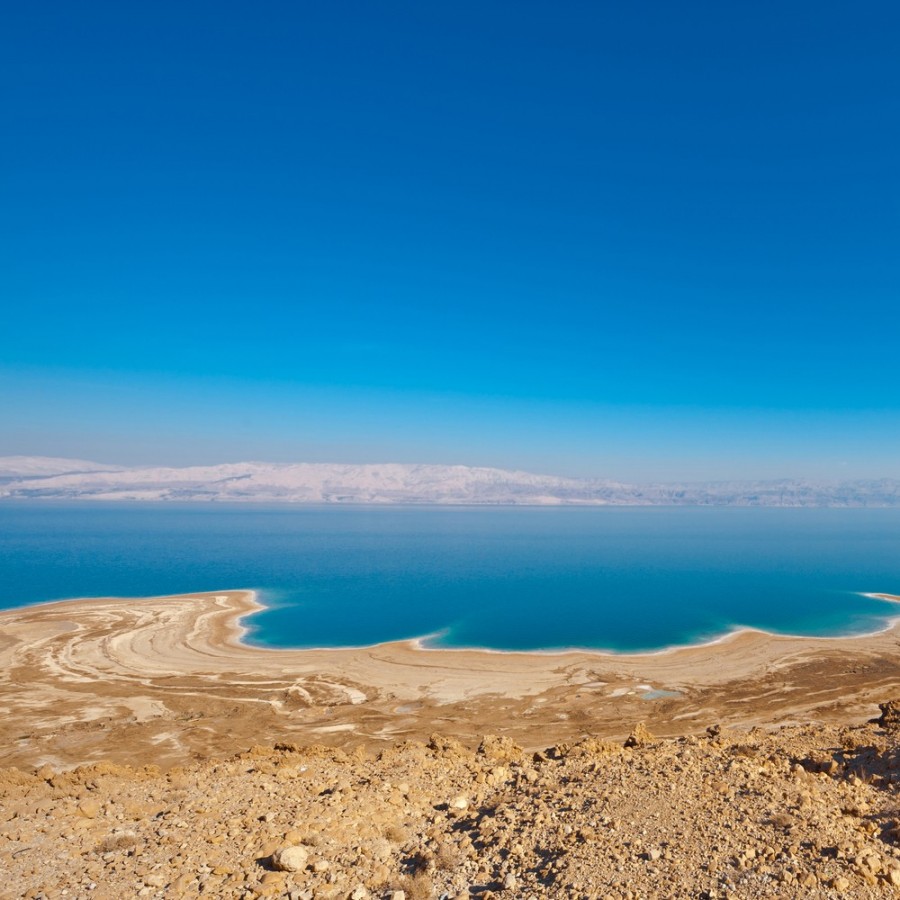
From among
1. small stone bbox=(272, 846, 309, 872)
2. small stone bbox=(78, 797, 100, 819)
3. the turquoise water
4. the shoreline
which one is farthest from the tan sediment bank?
small stone bbox=(272, 846, 309, 872)

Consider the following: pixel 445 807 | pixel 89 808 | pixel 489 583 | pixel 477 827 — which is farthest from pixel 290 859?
pixel 489 583

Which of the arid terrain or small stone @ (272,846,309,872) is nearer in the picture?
the arid terrain

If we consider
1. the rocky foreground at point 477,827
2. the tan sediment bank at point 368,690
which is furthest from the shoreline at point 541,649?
the rocky foreground at point 477,827

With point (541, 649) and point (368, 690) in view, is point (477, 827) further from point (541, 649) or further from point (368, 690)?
point (541, 649)

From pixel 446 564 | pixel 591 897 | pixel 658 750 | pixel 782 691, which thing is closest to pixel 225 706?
pixel 658 750

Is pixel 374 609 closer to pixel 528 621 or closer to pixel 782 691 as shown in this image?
pixel 528 621

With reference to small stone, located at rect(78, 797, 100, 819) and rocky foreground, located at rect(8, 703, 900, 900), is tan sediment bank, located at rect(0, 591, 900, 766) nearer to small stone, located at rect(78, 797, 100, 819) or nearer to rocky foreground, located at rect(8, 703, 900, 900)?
small stone, located at rect(78, 797, 100, 819)

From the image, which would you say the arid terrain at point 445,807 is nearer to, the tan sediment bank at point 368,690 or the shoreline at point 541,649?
the tan sediment bank at point 368,690
